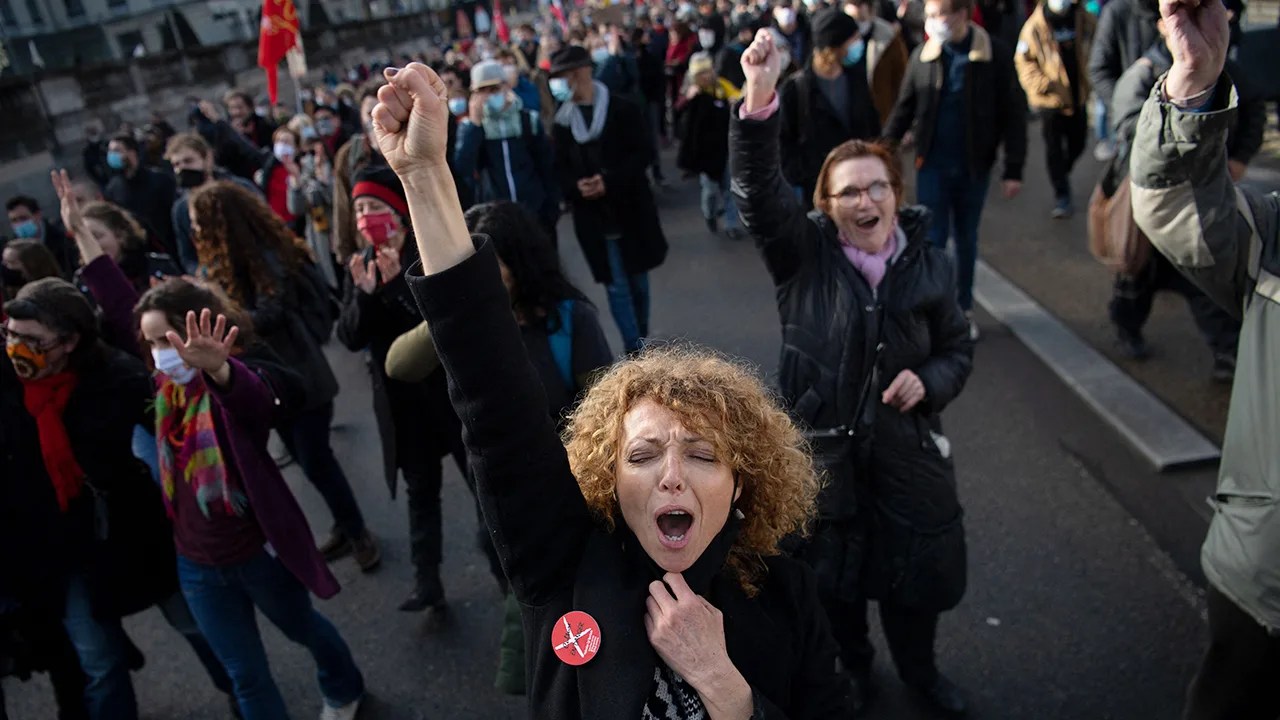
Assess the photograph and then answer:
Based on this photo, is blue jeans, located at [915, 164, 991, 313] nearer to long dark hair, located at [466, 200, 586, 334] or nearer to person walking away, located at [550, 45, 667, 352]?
person walking away, located at [550, 45, 667, 352]

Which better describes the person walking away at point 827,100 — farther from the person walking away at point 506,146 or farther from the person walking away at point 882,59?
the person walking away at point 506,146

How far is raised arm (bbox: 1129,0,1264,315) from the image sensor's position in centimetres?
184

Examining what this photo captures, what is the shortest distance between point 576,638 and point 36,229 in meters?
6.75

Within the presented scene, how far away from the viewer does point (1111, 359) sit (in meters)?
5.06

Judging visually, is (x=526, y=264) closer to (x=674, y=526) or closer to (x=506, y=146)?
(x=674, y=526)

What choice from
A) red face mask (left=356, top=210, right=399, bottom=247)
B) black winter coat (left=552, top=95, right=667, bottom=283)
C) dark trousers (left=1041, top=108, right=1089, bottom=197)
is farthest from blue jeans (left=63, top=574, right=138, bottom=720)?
dark trousers (left=1041, top=108, right=1089, bottom=197)

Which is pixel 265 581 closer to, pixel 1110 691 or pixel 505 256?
pixel 505 256

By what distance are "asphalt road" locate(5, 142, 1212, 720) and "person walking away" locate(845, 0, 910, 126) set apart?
8.07 feet

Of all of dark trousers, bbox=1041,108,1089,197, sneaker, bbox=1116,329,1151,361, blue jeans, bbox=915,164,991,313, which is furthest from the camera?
dark trousers, bbox=1041,108,1089,197

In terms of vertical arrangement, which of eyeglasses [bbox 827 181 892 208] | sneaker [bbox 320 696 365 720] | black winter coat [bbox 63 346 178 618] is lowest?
sneaker [bbox 320 696 365 720]

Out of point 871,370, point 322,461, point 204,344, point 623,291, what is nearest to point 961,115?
point 623,291

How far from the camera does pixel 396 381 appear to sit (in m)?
3.54

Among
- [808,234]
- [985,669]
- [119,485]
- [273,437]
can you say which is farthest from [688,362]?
[273,437]

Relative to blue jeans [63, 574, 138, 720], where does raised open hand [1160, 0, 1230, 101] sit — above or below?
above
